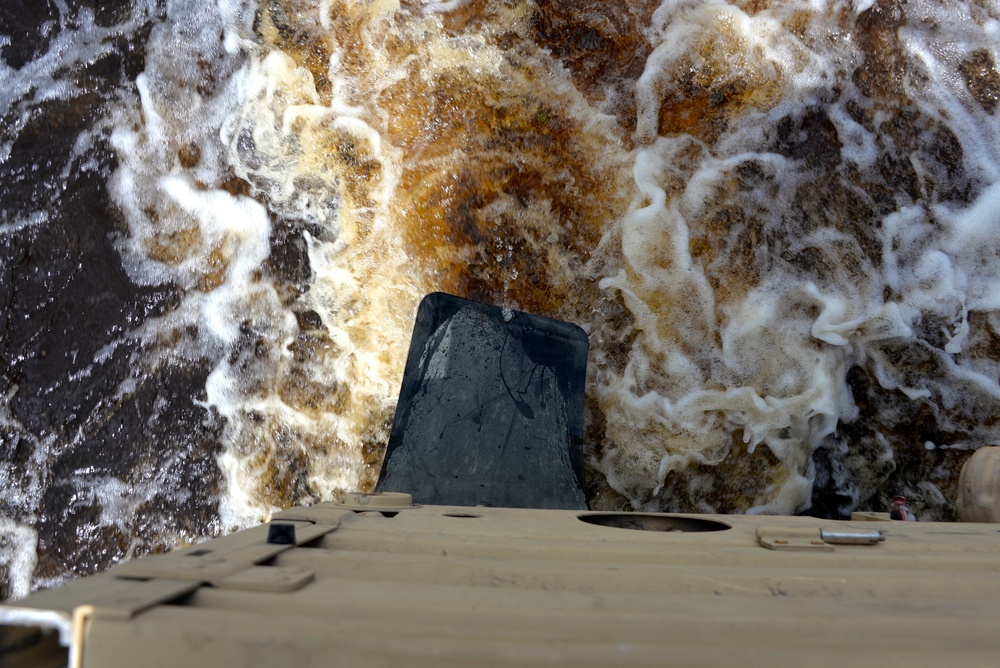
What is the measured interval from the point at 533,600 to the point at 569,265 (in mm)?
2220

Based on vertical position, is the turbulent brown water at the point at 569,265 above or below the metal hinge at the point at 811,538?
above

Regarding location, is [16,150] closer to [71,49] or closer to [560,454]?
[71,49]

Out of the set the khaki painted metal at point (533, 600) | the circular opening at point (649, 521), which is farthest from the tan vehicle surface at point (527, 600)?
the circular opening at point (649, 521)

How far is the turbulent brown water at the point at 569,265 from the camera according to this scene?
9.77 feet

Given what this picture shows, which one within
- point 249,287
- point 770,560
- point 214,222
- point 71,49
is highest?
point 71,49

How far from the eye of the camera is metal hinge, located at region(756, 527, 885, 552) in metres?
1.22

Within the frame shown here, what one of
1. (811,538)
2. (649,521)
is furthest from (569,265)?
(811,538)

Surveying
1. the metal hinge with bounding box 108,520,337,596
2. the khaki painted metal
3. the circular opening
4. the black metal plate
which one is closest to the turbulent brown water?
the black metal plate

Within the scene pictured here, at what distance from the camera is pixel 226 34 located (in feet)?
10.5

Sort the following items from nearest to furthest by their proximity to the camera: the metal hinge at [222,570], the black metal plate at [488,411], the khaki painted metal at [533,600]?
the khaki painted metal at [533,600], the metal hinge at [222,570], the black metal plate at [488,411]

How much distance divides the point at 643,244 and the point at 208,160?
1.94 m

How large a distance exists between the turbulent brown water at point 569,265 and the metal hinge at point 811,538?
1726mm

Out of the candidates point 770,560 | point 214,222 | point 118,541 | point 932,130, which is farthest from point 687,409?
point 118,541

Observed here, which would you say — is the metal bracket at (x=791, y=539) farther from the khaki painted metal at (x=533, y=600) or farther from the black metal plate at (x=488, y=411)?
the black metal plate at (x=488, y=411)
